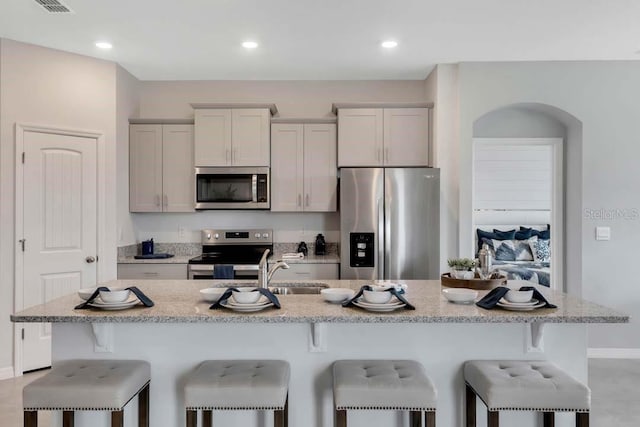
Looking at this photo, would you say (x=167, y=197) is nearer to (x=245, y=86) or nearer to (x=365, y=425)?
(x=245, y=86)

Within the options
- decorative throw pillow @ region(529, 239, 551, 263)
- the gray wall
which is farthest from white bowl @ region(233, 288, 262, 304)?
decorative throw pillow @ region(529, 239, 551, 263)

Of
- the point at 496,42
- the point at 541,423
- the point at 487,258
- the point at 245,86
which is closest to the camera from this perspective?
the point at 541,423

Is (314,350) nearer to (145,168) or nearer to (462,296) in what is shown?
(462,296)

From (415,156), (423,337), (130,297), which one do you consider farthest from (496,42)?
(130,297)

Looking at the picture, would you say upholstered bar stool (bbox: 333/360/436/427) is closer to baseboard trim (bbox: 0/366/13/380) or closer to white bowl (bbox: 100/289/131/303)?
white bowl (bbox: 100/289/131/303)

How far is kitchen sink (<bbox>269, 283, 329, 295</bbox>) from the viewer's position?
9.22 ft

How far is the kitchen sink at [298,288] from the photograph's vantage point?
111 inches

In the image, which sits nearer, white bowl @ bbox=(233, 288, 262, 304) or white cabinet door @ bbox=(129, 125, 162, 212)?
white bowl @ bbox=(233, 288, 262, 304)

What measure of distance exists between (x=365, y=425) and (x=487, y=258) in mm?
1176

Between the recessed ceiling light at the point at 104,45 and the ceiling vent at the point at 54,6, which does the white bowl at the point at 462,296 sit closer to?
the ceiling vent at the point at 54,6

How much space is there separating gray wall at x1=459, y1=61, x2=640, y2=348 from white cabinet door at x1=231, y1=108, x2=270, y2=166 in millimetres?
1962

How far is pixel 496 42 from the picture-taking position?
3.76 metres

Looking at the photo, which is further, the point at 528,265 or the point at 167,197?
the point at 528,265

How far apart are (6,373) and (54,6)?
9.47ft
